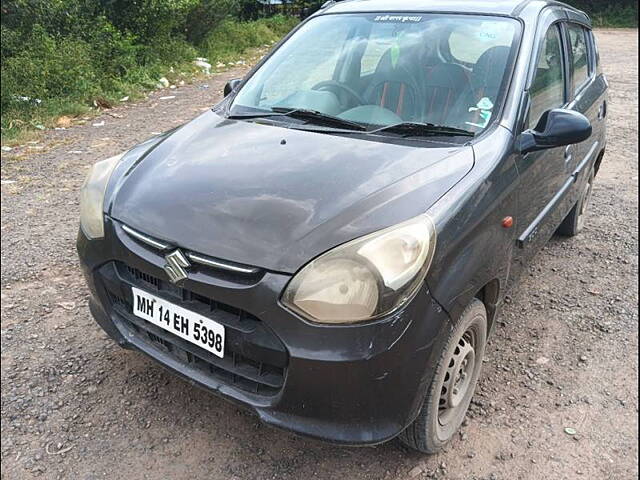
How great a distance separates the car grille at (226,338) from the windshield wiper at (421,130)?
3.69 feet

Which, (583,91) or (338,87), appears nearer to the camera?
(338,87)

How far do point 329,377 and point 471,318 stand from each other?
2.19 feet

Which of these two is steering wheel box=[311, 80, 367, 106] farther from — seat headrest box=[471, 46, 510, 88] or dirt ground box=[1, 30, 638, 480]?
dirt ground box=[1, 30, 638, 480]

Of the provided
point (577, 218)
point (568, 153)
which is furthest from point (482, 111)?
point (577, 218)

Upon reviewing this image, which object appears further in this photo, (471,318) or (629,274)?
(629,274)

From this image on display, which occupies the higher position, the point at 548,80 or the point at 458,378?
the point at 548,80

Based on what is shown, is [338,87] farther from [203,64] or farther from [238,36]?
[238,36]

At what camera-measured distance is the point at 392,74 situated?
284cm

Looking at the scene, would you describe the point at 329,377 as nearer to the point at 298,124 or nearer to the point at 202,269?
the point at 202,269

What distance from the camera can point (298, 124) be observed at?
2.62 meters

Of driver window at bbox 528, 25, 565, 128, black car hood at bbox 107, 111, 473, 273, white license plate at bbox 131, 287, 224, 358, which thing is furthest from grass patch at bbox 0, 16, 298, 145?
driver window at bbox 528, 25, 565, 128

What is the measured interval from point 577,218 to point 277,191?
117 inches

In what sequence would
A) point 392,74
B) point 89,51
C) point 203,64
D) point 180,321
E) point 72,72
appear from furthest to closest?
1. point 203,64
2. point 89,51
3. point 72,72
4. point 392,74
5. point 180,321

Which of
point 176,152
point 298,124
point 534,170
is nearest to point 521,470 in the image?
point 534,170
